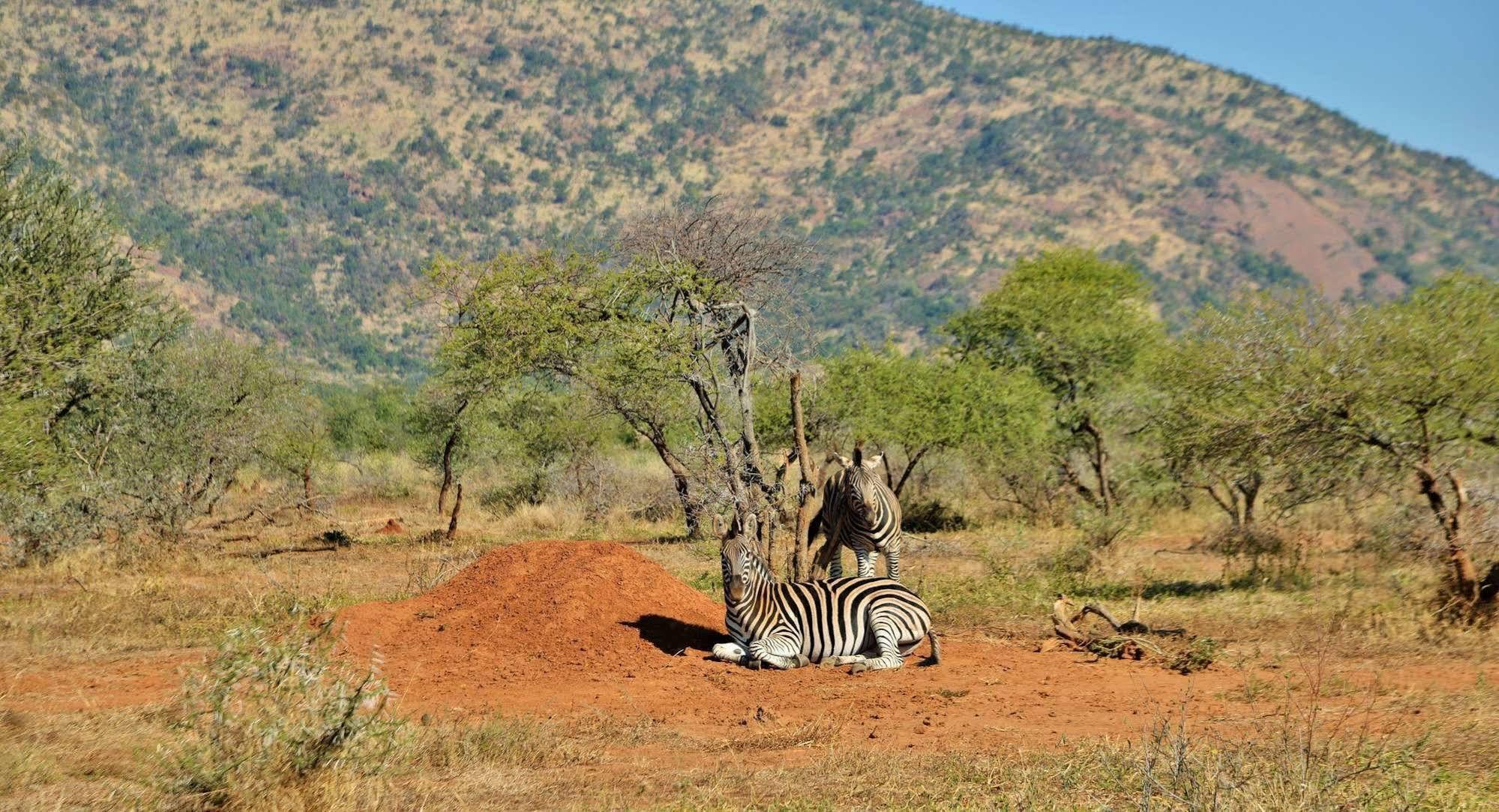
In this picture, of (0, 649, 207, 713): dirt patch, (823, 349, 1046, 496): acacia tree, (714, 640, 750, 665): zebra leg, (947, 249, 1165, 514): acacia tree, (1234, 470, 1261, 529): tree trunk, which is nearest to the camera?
(0, 649, 207, 713): dirt patch

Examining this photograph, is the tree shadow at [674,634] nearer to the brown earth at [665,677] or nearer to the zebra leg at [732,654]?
Result: the brown earth at [665,677]

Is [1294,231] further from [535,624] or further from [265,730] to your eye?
[265,730]

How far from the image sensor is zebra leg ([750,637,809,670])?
1148cm

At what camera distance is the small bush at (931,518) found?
1041 inches

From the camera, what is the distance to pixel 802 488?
48.3 ft

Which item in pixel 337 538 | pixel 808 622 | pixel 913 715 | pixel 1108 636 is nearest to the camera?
pixel 913 715

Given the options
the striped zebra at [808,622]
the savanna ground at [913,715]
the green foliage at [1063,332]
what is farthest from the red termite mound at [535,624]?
the green foliage at [1063,332]

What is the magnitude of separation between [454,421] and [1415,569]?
18501 mm

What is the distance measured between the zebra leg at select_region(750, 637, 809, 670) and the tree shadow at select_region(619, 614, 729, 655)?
0.98m

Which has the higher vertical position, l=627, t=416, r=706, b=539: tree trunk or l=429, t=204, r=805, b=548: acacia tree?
l=429, t=204, r=805, b=548: acacia tree

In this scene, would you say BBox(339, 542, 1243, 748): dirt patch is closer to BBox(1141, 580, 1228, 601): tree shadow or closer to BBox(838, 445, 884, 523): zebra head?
BBox(838, 445, 884, 523): zebra head

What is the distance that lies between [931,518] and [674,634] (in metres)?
14.9

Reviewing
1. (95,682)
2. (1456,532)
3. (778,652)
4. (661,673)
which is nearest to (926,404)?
(1456,532)

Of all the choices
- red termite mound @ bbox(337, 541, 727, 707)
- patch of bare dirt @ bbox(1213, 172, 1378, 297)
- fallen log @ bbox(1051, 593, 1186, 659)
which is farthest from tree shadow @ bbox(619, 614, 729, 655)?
patch of bare dirt @ bbox(1213, 172, 1378, 297)
